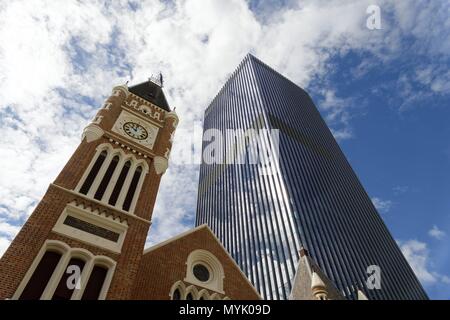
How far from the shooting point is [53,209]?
1417cm

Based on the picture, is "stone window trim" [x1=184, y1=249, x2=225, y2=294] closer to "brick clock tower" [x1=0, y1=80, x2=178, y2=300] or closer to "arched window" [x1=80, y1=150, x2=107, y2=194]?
"brick clock tower" [x1=0, y1=80, x2=178, y2=300]

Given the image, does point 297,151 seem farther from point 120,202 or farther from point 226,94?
point 120,202

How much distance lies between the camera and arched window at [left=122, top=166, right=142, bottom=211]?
17.5 metres

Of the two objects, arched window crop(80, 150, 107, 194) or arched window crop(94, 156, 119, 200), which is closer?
arched window crop(80, 150, 107, 194)

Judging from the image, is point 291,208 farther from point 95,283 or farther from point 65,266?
point 65,266

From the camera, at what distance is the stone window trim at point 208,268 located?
1661 centimetres

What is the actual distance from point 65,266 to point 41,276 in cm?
91

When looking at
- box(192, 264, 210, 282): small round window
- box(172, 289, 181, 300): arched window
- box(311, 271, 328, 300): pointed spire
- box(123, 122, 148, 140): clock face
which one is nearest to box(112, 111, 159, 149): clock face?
box(123, 122, 148, 140): clock face

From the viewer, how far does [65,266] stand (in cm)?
1269

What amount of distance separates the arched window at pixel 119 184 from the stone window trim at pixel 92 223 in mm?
1802

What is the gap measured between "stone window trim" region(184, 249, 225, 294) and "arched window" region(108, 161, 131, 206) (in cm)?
564
